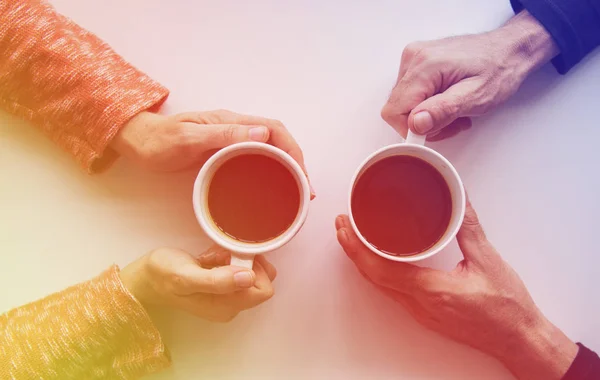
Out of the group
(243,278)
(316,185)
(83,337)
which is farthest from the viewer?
(316,185)

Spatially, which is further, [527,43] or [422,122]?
[527,43]

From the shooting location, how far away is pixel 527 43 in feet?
3.00

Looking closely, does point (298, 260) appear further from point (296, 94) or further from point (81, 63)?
point (81, 63)

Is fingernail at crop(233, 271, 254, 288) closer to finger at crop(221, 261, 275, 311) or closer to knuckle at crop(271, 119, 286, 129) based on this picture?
finger at crop(221, 261, 275, 311)

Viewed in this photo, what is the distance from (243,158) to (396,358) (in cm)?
49

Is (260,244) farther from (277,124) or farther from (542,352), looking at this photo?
(542,352)

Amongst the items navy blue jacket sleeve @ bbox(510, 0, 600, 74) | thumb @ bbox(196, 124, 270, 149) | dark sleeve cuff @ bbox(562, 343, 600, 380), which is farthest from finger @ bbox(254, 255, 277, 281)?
navy blue jacket sleeve @ bbox(510, 0, 600, 74)

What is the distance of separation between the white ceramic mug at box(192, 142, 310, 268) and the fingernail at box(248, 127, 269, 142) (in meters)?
0.02

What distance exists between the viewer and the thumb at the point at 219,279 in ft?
2.40

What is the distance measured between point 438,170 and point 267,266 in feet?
1.13

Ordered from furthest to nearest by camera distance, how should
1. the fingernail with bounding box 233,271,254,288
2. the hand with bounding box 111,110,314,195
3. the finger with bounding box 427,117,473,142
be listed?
the finger with bounding box 427,117,473,142
the hand with bounding box 111,110,314,195
the fingernail with bounding box 233,271,254,288

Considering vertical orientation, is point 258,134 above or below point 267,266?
above

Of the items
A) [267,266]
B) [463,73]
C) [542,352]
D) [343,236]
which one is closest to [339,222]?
[343,236]

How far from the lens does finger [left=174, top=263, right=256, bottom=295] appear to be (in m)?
0.73
